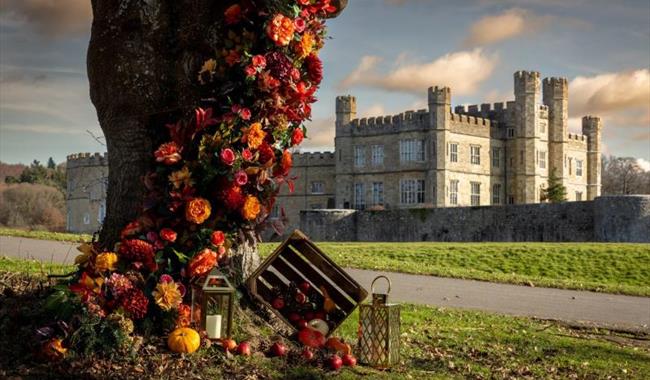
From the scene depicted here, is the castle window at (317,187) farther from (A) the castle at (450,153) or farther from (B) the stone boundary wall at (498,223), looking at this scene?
(B) the stone boundary wall at (498,223)

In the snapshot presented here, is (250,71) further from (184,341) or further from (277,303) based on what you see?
(184,341)

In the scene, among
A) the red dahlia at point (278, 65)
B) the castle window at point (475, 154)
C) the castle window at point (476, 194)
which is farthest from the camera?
the castle window at point (476, 194)

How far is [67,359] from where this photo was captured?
555cm

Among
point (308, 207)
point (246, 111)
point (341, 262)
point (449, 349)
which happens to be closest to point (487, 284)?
point (341, 262)

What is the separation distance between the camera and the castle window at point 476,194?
51.1 meters

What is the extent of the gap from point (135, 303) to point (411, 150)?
4481 centimetres

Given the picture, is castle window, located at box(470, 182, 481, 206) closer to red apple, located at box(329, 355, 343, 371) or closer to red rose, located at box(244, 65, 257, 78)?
red rose, located at box(244, 65, 257, 78)

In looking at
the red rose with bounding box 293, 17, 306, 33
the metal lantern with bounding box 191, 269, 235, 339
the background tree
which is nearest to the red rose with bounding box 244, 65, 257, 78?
the red rose with bounding box 293, 17, 306, 33

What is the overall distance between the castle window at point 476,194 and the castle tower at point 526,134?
8.64ft

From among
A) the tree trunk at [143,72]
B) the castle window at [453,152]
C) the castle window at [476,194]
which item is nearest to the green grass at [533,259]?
the tree trunk at [143,72]

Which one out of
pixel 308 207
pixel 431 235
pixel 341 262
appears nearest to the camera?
pixel 341 262

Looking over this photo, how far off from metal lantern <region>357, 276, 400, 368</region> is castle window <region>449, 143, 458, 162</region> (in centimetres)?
4373

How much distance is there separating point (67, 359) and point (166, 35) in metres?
2.67

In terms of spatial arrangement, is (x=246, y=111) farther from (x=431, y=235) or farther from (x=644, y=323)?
(x=431, y=235)
